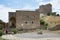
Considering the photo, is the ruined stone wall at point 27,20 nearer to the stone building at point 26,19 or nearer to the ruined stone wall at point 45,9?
the stone building at point 26,19

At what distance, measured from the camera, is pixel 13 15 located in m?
63.7

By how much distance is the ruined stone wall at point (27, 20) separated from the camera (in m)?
62.2

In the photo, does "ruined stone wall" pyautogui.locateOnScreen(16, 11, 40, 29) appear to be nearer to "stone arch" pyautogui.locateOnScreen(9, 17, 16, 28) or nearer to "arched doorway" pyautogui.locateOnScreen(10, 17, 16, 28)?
"stone arch" pyautogui.locateOnScreen(9, 17, 16, 28)

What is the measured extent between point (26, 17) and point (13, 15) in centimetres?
421

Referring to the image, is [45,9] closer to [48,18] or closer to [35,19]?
[48,18]

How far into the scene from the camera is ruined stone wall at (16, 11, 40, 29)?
6216cm

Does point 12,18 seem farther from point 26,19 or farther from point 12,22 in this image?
point 26,19

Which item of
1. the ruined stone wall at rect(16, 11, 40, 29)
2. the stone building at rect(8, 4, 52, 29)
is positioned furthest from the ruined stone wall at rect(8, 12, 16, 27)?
the ruined stone wall at rect(16, 11, 40, 29)

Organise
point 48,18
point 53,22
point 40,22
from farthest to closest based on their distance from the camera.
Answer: point 48,18 → point 53,22 → point 40,22

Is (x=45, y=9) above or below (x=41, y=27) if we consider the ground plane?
above

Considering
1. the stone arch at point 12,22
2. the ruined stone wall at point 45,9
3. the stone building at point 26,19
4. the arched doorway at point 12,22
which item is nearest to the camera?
the stone building at point 26,19

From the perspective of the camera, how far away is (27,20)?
6244 cm

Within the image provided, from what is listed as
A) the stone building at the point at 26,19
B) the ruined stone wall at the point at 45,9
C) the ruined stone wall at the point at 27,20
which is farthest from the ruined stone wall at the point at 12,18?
the ruined stone wall at the point at 45,9

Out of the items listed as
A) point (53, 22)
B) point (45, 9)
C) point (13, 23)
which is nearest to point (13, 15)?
point (13, 23)
